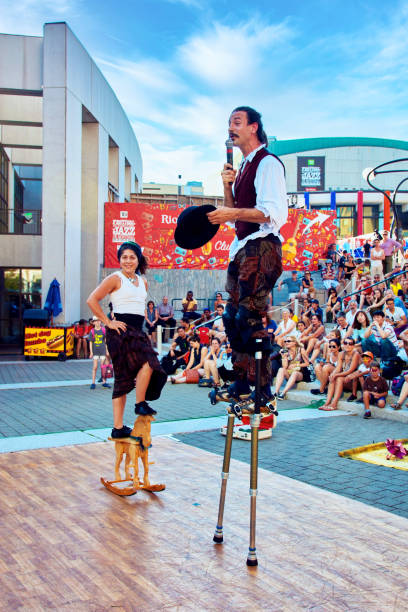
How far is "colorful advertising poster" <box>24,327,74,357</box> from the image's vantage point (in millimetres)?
15961

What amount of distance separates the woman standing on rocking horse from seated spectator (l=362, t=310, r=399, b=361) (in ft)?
19.2

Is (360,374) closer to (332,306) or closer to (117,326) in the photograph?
(117,326)

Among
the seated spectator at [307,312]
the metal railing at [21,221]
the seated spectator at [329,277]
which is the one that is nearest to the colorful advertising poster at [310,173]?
the seated spectator at [329,277]

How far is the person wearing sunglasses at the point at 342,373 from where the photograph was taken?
8883mm

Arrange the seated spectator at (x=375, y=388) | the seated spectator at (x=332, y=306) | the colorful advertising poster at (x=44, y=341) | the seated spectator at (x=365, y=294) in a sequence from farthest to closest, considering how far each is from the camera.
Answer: the colorful advertising poster at (x=44, y=341) < the seated spectator at (x=332, y=306) < the seated spectator at (x=365, y=294) < the seated spectator at (x=375, y=388)

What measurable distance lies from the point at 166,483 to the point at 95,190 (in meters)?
16.1

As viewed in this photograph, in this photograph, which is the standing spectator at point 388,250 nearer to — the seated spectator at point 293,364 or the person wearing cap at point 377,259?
the person wearing cap at point 377,259

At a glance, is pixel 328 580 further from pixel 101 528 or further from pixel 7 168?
pixel 7 168

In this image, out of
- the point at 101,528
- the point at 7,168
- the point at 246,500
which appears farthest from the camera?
the point at 7,168

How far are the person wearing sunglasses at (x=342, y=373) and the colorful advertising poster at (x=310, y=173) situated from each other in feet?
122

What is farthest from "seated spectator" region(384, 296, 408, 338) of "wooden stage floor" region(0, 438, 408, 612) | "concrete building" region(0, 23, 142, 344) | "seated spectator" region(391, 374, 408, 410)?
"concrete building" region(0, 23, 142, 344)

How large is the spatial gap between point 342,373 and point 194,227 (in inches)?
255

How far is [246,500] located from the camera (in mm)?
3965

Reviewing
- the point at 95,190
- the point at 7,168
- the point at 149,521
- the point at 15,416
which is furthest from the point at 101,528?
the point at 7,168
